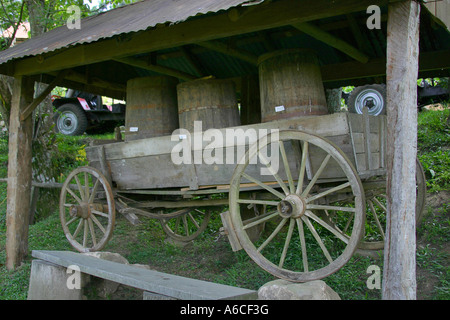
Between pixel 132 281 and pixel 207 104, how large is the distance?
225cm

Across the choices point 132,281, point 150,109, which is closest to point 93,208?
point 150,109

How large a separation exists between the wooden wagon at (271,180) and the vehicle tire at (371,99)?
184 inches

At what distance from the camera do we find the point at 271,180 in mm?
4434

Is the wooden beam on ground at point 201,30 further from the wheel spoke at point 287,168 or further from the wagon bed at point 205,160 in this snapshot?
the wheel spoke at point 287,168

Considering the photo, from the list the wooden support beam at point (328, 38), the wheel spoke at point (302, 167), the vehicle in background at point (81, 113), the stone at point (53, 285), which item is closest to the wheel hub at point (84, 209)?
the stone at point (53, 285)

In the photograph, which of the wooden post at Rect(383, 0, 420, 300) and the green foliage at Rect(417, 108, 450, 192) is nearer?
the wooden post at Rect(383, 0, 420, 300)

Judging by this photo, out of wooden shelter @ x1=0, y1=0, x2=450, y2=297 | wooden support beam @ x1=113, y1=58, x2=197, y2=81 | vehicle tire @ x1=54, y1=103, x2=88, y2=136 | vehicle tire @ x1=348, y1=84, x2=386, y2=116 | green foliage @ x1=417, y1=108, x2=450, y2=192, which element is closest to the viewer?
wooden shelter @ x1=0, y1=0, x2=450, y2=297

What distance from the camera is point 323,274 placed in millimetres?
3771

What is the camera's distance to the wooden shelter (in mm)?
3305

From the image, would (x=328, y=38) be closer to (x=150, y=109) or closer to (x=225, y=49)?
(x=225, y=49)

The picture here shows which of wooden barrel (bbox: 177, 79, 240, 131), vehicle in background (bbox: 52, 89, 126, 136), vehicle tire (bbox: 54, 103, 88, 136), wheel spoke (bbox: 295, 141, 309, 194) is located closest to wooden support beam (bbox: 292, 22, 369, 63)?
wheel spoke (bbox: 295, 141, 309, 194)

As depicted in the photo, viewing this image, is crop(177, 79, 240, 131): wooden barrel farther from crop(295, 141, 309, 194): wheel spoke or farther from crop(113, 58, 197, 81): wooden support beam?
crop(295, 141, 309, 194): wheel spoke

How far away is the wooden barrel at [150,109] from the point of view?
221 inches

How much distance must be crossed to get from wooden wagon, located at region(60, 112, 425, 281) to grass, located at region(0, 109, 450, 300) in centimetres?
37
